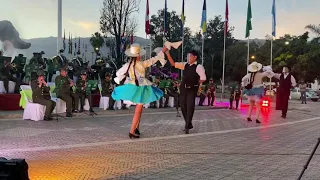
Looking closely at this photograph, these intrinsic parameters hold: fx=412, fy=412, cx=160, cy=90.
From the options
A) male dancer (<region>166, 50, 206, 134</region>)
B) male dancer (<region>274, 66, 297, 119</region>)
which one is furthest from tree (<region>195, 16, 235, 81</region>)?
male dancer (<region>166, 50, 206, 134</region>)

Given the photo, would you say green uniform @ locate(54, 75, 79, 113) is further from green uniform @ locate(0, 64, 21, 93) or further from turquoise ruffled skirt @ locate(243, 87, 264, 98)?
turquoise ruffled skirt @ locate(243, 87, 264, 98)

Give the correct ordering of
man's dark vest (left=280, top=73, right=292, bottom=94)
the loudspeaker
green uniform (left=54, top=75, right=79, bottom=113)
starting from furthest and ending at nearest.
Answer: man's dark vest (left=280, top=73, right=292, bottom=94) < green uniform (left=54, top=75, right=79, bottom=113) < the loudspeaker

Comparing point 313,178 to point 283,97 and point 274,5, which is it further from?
point 274,5

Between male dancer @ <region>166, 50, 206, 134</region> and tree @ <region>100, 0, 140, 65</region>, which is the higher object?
tree @ <region>100, 0, 140, 65</region>

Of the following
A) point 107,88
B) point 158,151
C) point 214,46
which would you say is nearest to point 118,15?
point 107,88

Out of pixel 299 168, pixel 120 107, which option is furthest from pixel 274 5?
pixel 299 168

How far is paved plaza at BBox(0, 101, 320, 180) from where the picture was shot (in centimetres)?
644

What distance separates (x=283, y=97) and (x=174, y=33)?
4417 cm

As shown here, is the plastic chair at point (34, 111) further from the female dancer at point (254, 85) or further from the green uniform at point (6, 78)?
the female dancer at point (254, 85)

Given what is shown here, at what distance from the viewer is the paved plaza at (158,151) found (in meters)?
6.44

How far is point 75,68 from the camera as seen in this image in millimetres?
23328

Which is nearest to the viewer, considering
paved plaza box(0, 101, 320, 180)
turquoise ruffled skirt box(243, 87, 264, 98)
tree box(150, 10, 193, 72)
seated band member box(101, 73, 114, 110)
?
paved plaza box(0, 101, 320, 180)

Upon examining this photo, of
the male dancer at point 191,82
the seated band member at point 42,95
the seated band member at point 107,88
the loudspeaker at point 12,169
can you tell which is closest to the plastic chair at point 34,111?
the seated band member at point 42,95

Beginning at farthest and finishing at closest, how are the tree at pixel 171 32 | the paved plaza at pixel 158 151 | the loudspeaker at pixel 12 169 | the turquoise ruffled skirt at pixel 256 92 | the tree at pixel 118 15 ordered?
the tree at pixel 171 32 < the tree at pixel 118 15 < the turquoise ruffled skirt at pixel 256 92 < the paved plaza at pixel 158 151 < the loudspeaker at pixel 12 169
